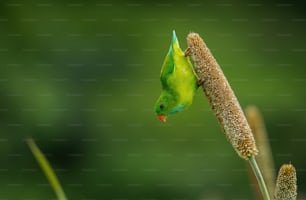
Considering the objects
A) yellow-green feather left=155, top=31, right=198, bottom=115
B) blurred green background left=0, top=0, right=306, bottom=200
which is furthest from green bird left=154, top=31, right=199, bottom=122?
blurred green background left=0, top=0, right=306, bottom=200

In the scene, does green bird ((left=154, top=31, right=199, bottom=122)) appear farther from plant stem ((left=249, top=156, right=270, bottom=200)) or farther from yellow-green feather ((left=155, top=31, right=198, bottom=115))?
plant stem ((left=249, top=156, right=270, bottom=200))

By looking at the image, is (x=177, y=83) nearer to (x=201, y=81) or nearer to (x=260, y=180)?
(x=201, y=81)

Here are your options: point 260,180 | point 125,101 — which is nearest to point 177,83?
point 260,180

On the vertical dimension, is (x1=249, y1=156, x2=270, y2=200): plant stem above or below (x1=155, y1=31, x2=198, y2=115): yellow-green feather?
below

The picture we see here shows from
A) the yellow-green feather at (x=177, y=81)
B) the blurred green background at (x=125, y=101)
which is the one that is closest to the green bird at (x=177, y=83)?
the yellow-green feather at (x=177, y=81)

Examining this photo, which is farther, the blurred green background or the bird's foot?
the blurred green background

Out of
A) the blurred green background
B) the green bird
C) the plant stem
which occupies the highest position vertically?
the blurred green background

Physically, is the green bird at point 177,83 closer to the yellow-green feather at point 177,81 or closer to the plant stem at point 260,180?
the yellow-green feather at point 177,81
